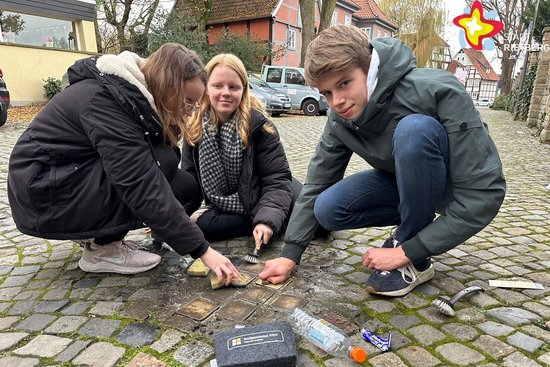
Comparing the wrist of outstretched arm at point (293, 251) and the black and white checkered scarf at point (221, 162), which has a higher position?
the black and white checkered scarf at point (221, 162)

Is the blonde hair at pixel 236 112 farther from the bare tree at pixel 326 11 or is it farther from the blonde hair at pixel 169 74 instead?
the bare tree at pixel 326 11

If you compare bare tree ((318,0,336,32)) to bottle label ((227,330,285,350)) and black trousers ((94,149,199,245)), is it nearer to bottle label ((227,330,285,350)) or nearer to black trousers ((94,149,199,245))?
black trousers ((94,149,199,245))

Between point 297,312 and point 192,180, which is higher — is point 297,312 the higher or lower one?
the lower one

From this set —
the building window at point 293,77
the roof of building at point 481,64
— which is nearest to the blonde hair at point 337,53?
the building window at point 293,77

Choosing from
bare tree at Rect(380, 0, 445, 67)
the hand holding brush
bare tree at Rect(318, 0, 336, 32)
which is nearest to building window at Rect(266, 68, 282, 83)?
bare tree at Rect(318, 0, 336, 32)

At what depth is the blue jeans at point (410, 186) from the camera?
182 centimetres

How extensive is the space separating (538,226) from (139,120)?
3.12 meters

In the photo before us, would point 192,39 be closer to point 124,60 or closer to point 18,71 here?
point 18,71

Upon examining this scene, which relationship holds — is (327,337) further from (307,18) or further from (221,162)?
(307,18)

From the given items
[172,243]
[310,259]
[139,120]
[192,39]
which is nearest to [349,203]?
[310,259]

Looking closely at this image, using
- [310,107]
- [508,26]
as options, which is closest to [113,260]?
[310,107]

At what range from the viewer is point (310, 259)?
261cm

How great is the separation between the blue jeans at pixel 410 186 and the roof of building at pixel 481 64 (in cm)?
6607

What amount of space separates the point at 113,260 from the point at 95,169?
61 cm
